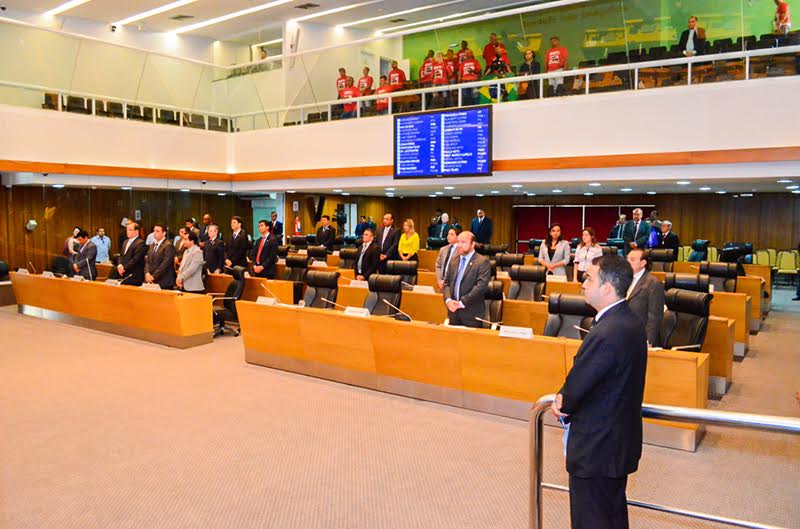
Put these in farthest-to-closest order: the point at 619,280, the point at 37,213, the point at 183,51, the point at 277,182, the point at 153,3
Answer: the point at 183,51 → the point at 153,3 → the point at 277,182 → the point at 37,213 → the point at 619,280

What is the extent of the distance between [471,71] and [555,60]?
5.68 feet

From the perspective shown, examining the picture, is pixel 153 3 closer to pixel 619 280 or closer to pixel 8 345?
pixel 8 345

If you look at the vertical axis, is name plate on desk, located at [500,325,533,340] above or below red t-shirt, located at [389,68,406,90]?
below

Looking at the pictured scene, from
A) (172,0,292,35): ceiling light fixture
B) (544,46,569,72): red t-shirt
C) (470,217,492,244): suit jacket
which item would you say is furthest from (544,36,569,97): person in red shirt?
(172,0,292,35): ceiling light fixture

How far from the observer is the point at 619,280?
8.68 feet

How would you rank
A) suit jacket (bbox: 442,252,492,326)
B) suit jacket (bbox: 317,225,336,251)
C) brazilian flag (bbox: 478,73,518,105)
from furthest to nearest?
suit jacket (bbox: 317,225,336,251), brazilian flag (bbox: 478,73,518,105), suit jacket (bbox: 442,252,492,326)

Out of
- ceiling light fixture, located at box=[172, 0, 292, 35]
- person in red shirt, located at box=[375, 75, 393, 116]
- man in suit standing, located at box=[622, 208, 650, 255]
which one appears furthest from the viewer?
ceiling light fixture, located at box=[172, 0, 292, 35]

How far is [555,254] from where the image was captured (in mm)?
10055

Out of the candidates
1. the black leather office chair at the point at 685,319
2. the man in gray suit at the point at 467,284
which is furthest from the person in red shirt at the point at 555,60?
the black leather office chair at the point at 685,319

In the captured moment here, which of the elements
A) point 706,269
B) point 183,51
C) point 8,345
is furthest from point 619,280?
point 183,51

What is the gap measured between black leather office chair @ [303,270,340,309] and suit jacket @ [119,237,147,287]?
313 centimetres

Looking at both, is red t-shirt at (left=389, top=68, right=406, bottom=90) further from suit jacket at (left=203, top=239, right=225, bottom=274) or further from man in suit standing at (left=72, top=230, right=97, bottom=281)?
man in suit standing at (left=72, top=230, right=97, bottom=281)

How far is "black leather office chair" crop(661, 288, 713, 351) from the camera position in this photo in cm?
584

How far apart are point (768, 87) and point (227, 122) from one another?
1181 cm
